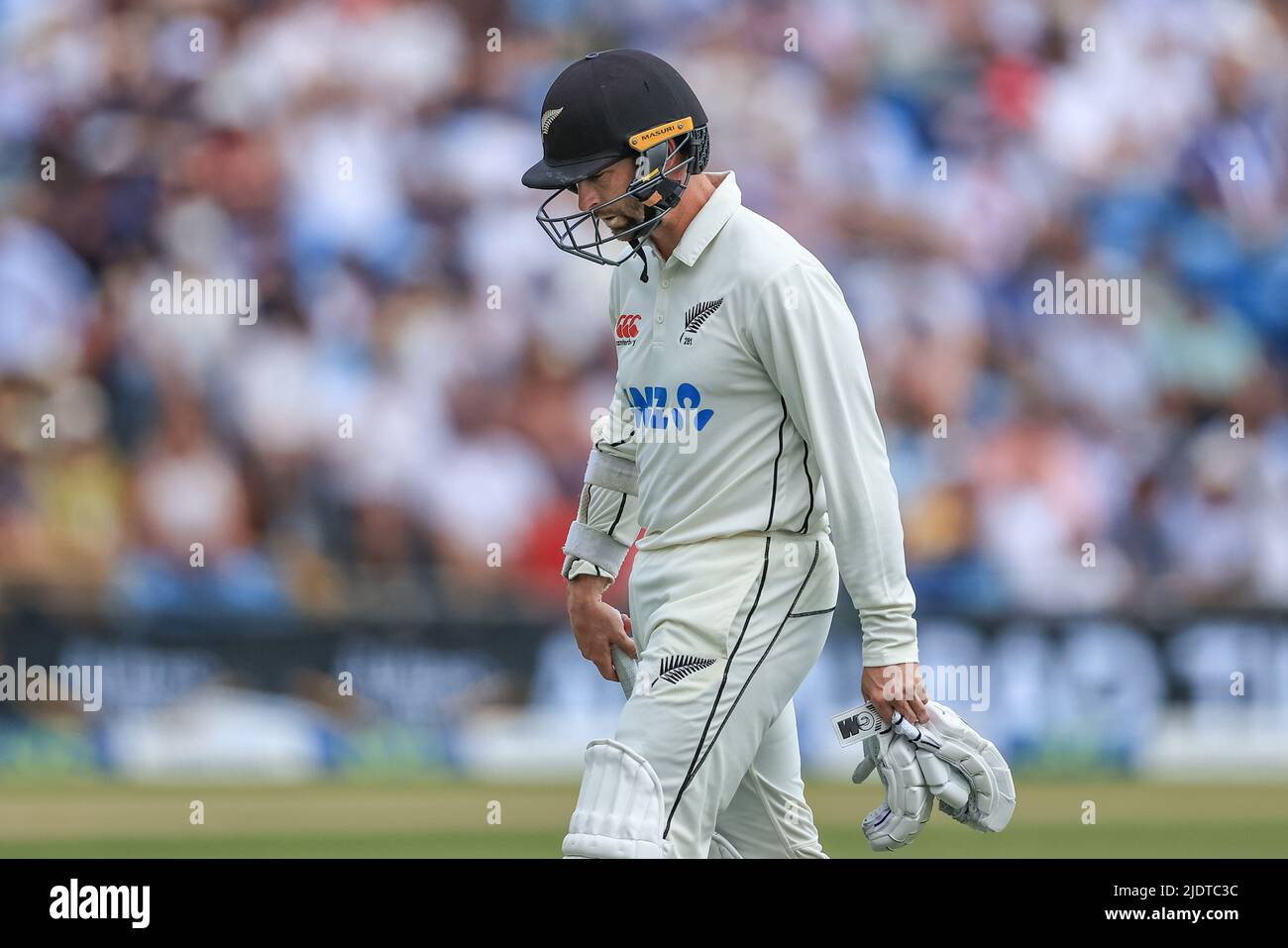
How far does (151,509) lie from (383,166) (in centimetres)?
215

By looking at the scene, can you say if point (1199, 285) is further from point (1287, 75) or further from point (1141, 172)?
point (1287, 75)

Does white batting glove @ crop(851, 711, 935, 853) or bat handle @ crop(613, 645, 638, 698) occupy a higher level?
bat handle @ crop(613, 645, 638, 698)

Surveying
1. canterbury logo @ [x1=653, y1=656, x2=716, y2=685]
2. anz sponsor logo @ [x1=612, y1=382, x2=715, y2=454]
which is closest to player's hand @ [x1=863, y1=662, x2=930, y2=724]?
canterbury logo @ [x1=653, y1=656, x2=716, y2=685]

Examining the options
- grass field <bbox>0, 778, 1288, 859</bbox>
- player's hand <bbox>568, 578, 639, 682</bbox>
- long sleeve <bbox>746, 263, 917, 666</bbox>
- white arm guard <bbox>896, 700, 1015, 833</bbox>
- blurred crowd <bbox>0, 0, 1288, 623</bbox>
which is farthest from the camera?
blurred crowd <bbox>0, 0, 1288, 623</bbox>

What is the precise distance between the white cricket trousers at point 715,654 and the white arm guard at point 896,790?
21 cm

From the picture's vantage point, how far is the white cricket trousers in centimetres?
356

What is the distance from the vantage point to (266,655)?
25.8 feet

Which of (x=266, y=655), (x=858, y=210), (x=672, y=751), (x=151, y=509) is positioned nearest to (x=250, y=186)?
(x=151, y=509)

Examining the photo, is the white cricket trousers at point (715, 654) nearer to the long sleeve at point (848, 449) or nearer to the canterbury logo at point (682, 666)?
the canterbury logo at point (682, 666)

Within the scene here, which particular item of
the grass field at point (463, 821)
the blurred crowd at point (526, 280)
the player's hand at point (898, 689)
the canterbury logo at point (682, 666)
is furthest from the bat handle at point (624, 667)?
the blurred crowd at point (526, 280)

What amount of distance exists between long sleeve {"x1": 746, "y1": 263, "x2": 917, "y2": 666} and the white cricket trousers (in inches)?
6.4

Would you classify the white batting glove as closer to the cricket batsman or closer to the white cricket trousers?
the cricket batsman
